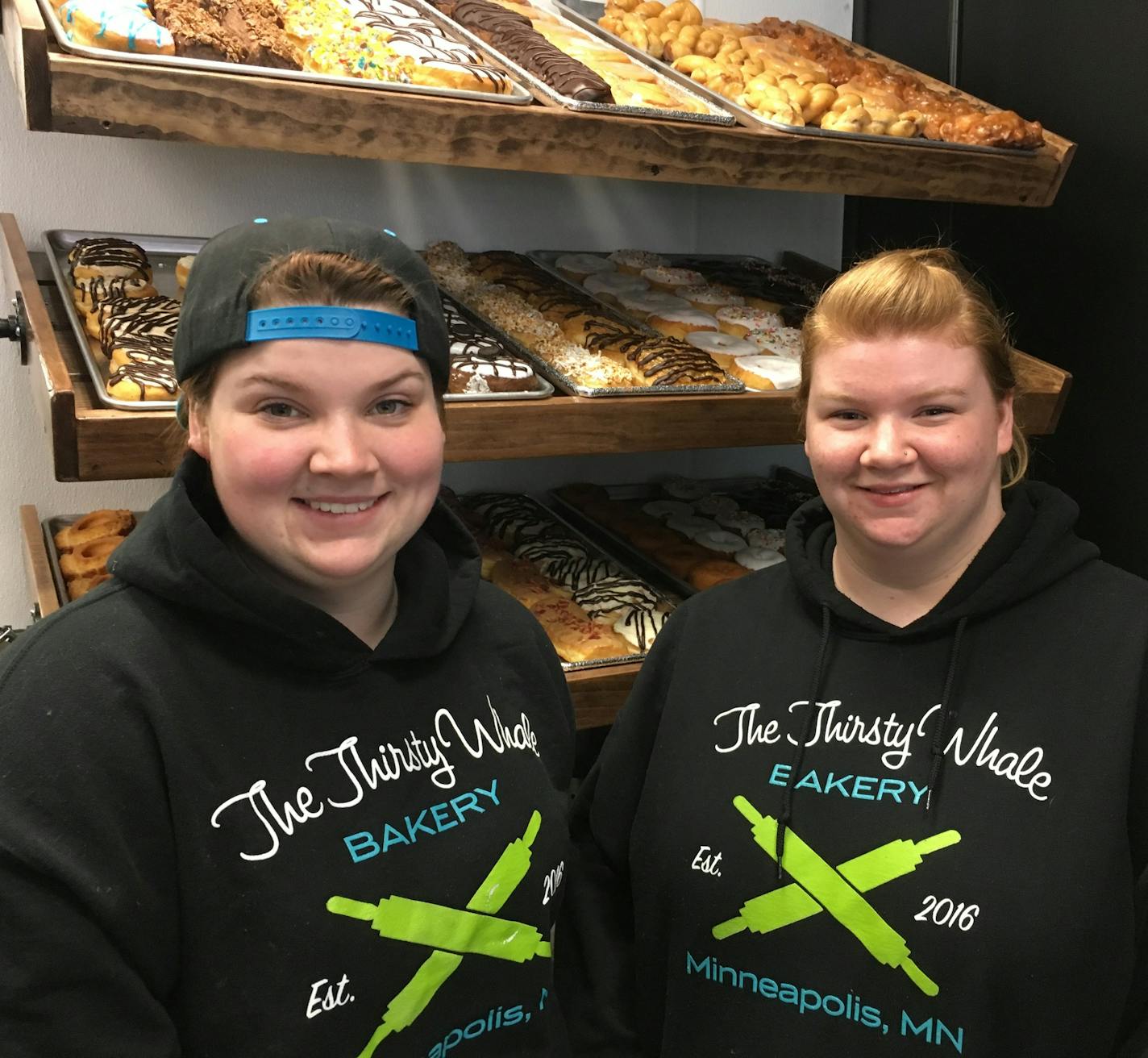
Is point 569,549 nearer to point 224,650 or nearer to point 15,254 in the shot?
point 15,254

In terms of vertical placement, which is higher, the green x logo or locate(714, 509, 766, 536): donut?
the green x logo

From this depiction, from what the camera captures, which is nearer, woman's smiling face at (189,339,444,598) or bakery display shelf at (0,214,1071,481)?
woman's smiling face at (189,339,444,598)

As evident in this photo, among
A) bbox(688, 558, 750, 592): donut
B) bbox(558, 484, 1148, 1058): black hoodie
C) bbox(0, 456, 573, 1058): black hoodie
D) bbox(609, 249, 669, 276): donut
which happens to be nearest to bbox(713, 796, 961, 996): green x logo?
bbox(558, 484, 1148, 1058): black hoodie

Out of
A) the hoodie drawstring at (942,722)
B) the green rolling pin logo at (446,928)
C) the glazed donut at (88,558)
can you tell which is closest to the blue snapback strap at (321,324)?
the green rolling pin logo at (446,928)

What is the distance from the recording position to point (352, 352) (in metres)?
1.19

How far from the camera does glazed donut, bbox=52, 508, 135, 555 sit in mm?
2354

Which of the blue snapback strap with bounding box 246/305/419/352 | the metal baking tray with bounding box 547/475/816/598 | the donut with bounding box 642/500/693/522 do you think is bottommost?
the metal baking tray with bounding box 547/475/816/598

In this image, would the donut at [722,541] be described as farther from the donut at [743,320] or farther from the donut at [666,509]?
the donut at [743,320]

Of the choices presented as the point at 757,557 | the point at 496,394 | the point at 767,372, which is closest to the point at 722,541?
the point at 757,557

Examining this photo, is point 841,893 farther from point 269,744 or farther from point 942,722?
point 269,744

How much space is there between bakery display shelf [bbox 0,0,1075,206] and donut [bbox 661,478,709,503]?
980mm

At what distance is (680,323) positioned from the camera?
2672 millimetres

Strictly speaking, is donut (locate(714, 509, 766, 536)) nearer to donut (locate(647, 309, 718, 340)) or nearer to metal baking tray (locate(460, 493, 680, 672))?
metal baking tray (locate(460, 493, 680, 672))

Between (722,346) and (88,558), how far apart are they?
138 centimetres
